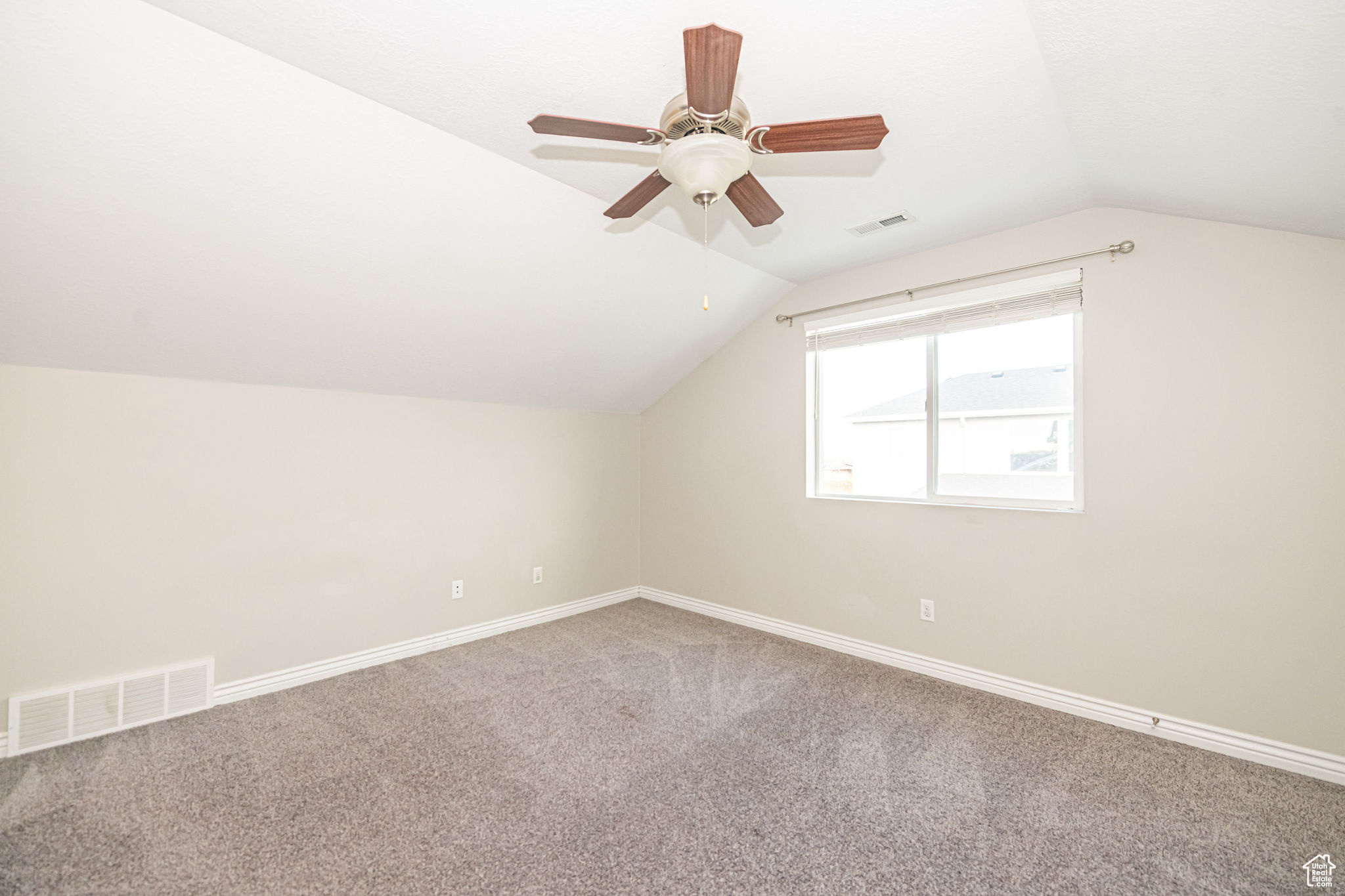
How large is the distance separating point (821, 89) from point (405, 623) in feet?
11.2

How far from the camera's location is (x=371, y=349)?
2.89m

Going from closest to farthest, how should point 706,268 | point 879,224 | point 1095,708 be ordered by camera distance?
point 1095,708
point 879,224
point 706,268

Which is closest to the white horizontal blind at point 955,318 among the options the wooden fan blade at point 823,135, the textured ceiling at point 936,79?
the textured ceiling at point 936,79

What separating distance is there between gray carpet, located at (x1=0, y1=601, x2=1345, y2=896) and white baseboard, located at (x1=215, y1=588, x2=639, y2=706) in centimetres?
7

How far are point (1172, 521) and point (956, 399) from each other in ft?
3.57

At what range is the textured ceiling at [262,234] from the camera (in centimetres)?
156

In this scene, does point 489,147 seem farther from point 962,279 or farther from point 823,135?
point 962,279

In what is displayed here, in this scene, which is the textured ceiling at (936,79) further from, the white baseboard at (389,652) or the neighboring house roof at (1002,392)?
the white baseboard at (389,652)

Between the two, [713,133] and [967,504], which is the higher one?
[713,133]

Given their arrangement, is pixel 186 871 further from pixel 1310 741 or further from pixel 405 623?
pixel 1310 741

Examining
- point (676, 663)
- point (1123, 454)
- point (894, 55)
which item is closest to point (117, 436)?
point (676, 663)

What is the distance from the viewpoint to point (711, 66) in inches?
47.2

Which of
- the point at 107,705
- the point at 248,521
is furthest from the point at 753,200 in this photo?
the point at 107,705

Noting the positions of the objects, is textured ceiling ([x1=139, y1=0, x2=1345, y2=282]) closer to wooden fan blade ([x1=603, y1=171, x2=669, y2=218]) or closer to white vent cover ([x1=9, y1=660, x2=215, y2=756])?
wooden fan blade ([x1=603, y1=171, x2=669, y2=218])
